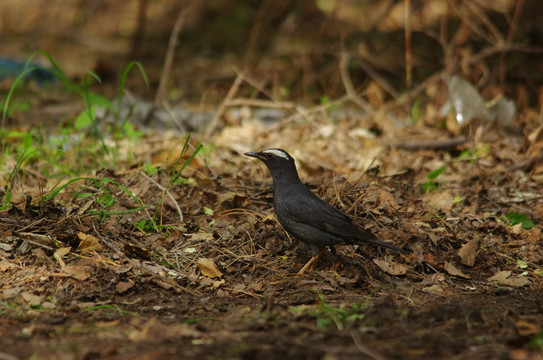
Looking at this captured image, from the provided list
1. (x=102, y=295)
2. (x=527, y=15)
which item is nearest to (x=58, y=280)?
(x=102, y=295)

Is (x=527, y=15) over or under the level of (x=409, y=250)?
over

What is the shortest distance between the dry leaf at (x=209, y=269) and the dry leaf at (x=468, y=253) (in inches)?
82.2

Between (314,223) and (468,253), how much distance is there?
138 cm

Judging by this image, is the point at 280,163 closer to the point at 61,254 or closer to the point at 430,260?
the point at 430,260

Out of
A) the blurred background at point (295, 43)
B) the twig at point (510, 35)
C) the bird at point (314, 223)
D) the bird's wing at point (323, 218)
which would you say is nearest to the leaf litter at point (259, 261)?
the bird at point (314, 223)

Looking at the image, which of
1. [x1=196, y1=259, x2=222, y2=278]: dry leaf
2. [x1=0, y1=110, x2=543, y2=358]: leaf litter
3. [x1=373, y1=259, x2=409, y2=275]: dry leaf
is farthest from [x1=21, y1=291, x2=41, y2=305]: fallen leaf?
[x1=373, y1=259, x2=409, y2=275]: dry leaf

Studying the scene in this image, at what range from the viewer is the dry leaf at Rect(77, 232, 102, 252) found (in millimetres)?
4523

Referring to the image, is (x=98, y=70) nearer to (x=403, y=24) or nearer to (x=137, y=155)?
(x=137, y=155)

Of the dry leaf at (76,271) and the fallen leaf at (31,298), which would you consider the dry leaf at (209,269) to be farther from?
the fallen leaf at (31,298)

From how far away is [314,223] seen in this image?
4684 mm

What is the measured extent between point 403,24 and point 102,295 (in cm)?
840

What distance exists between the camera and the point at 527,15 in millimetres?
10000

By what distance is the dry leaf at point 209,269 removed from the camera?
14.8 ft

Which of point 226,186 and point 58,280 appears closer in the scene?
point 58,280
